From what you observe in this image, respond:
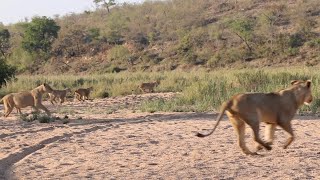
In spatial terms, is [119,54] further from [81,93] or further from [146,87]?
[81,93]

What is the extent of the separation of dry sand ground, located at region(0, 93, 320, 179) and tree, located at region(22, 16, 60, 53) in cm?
4493

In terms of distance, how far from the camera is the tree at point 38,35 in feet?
198

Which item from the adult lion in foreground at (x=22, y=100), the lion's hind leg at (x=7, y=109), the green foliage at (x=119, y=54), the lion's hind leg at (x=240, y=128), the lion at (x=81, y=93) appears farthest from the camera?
the green foliage at (x=119, y=54)

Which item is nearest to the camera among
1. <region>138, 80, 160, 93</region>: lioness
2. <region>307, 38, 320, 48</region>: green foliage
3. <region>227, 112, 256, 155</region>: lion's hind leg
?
<region>227, 112, 256, 155</region>: lion's hind leg

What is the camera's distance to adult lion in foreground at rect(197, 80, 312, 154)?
31.4 ft

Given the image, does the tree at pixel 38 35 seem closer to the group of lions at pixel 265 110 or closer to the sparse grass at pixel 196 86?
the sparse grass at pixel 196 86

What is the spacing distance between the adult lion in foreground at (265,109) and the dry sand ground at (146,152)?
14.1 inches

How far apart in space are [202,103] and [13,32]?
59345 mm

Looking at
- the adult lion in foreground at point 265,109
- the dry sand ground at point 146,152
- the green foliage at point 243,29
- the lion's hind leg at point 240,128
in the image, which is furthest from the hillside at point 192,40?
the lion's hind leg at point 240,128

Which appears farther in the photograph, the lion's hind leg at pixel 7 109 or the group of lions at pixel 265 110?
the lion's hind leg at pixel 7 109

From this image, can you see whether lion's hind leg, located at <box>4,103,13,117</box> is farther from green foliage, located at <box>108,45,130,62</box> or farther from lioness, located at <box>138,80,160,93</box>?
green foliage, located at <box>108,45,130,62</box>

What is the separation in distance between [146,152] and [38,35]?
52.3 m

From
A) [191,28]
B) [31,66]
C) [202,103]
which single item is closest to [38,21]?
[31,66]

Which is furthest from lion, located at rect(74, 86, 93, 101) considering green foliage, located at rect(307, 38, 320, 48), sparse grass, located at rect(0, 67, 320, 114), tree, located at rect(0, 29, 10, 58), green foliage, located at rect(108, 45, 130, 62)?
tree, located at rect(0, 29, 10, 58)
